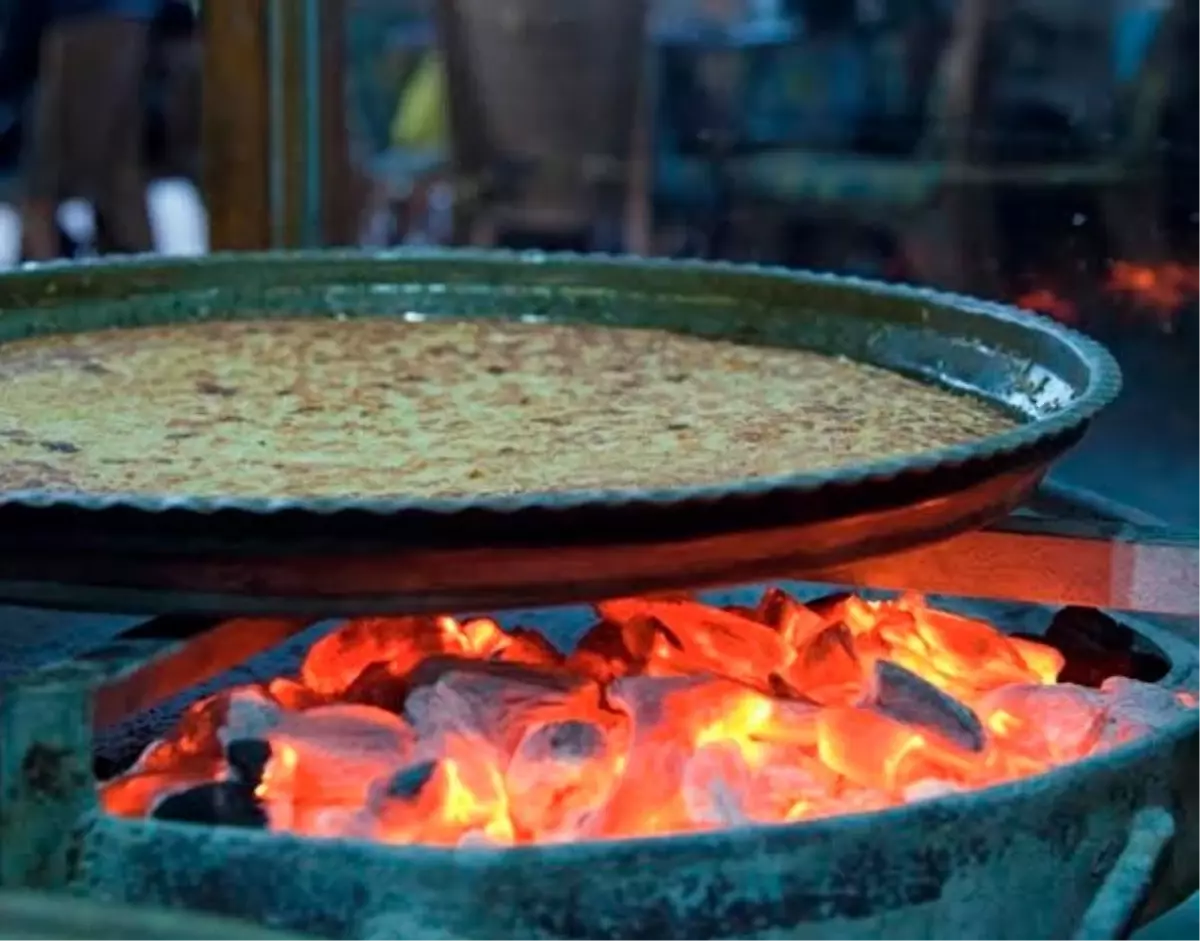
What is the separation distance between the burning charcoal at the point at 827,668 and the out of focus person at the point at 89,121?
397 cm

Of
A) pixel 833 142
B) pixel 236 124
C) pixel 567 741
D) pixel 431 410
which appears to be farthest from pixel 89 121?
pixel 567 741

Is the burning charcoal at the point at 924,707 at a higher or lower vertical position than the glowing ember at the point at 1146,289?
higher

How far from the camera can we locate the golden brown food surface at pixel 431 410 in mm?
1316

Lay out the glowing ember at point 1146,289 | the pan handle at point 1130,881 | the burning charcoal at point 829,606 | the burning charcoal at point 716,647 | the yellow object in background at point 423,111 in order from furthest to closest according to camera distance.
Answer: the yellow object in background at point 423,111, the glowing ember at point 1146,289, the burning charcoal at point 829,606, the burning charcoal at point 716,647, the pan handle at point 1130,881

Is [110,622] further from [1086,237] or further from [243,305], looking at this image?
[1086,237]

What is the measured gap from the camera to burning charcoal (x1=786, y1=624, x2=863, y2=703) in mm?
1484

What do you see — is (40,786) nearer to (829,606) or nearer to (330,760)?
(330,760)

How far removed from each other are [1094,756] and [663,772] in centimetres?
28

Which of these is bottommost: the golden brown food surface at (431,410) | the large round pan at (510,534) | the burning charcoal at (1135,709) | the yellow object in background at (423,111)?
the yellow object in background at (423,111)

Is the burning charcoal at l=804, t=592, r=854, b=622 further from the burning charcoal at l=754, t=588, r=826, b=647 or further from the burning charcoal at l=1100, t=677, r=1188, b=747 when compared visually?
the burning charcoal at l=1100, t=677, r=1188, b=747

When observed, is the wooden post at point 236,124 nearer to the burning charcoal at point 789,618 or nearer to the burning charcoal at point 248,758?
the burning charcoal at point 789,618

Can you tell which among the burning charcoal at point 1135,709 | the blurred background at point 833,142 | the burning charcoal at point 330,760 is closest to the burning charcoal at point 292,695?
the burning charcoal at point 330,760

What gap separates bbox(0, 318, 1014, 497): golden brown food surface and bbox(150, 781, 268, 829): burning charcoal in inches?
7.7

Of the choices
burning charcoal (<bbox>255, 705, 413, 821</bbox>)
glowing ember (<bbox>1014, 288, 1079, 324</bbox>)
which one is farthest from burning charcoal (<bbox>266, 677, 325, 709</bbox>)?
glowing ember (<bbox>1014, 288, 1079, 324</bbox>)
